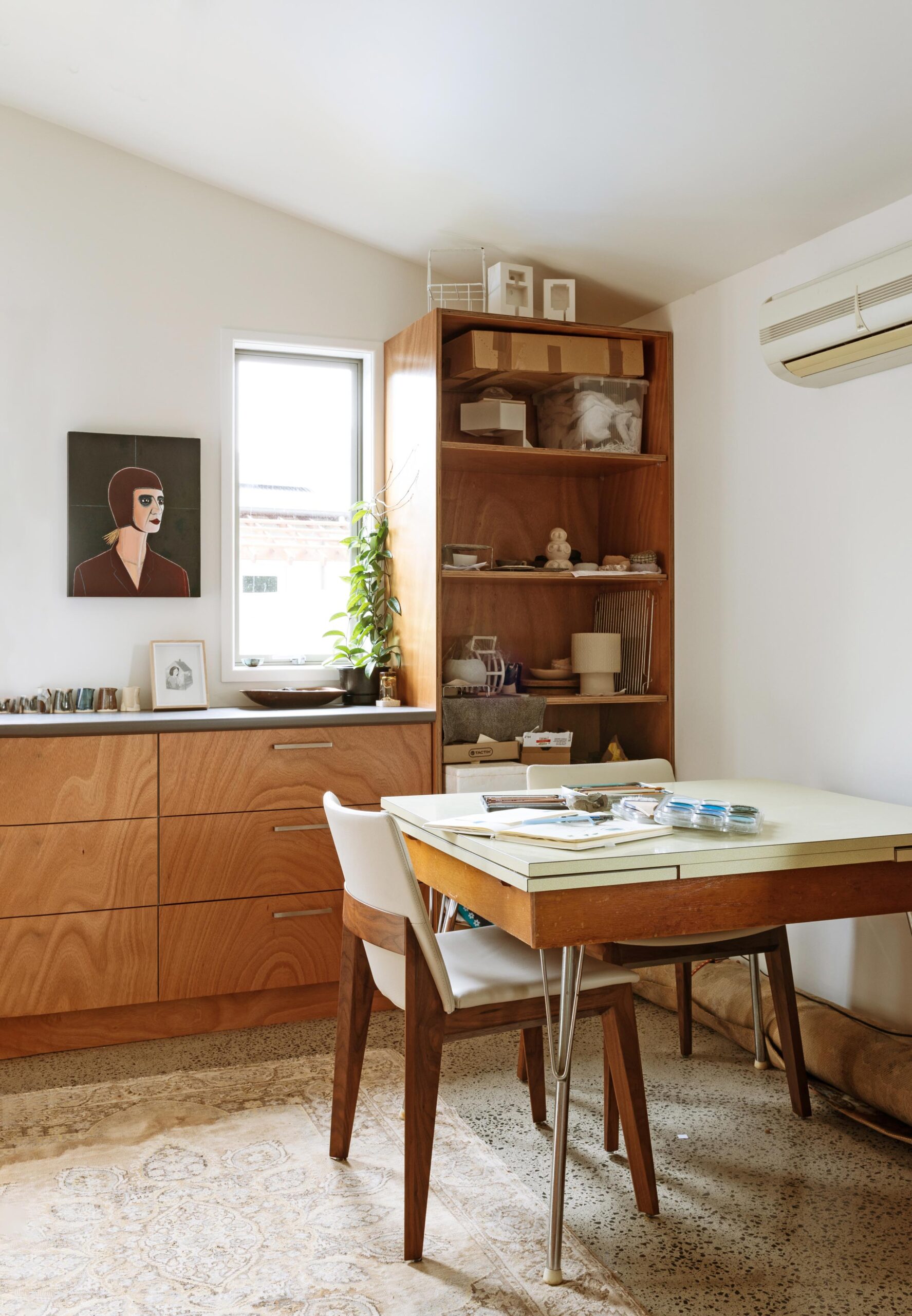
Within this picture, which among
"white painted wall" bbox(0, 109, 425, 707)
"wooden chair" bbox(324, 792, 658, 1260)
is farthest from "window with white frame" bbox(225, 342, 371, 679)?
"wooden chair" bbox(324, 792, 658, 1260)

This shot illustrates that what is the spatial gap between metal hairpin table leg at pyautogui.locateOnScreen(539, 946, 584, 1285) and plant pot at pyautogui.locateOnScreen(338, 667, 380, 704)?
1.87 metres

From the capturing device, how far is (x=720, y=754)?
11.3 feet

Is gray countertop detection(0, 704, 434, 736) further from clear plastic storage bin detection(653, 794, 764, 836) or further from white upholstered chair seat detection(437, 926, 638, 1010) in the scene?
clear plastic storage bin detection(653, 794, 764, 836)

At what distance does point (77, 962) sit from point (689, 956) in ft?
5.53

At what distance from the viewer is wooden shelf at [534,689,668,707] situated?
11.7ft

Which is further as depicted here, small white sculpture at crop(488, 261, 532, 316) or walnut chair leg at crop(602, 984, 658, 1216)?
small white sculpture at crop(488, 261, 532, 316)

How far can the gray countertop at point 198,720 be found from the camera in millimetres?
2980

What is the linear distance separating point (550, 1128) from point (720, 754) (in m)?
Result: 1.36

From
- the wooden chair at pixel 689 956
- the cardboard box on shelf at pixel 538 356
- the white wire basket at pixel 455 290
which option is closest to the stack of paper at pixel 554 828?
the wooden chair at pixel 689 956

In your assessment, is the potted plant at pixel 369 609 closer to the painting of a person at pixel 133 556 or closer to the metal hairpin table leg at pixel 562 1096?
the painting of a person at pixel 133 556

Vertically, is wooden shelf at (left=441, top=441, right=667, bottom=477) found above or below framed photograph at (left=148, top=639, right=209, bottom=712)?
above

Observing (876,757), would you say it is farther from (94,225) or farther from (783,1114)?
(94,225)

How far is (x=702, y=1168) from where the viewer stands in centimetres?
234

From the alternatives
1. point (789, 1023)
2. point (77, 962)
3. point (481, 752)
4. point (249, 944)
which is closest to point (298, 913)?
point (249, 944)
